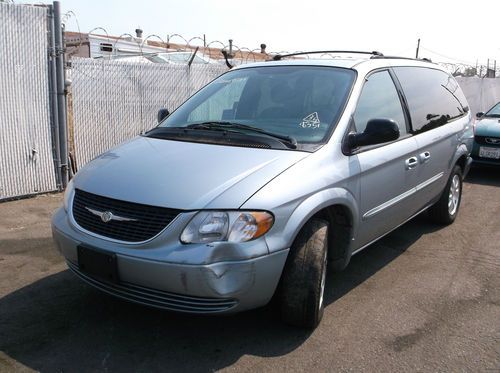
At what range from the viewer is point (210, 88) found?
15.1 ft

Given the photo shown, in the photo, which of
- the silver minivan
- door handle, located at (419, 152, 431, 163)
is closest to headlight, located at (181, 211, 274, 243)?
the silver minivan

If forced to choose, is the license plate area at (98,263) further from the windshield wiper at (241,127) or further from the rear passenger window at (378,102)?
the rear passenger window at (378,102)

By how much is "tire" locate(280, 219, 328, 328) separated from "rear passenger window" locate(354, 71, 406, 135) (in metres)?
1.04

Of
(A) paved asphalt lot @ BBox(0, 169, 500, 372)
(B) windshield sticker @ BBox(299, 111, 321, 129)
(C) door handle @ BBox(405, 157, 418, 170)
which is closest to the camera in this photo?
(A) paved asphalt lot @ BBox(0, 169, 500, 372)

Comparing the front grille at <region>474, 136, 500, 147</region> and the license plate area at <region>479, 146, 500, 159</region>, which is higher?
the front grille at <region>474, 136, 500, 147</region>

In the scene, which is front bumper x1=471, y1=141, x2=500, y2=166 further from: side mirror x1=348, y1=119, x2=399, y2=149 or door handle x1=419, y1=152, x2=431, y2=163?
side mirror x1=348, y1=119, x2=399, y2=149

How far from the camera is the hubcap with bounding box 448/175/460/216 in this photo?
18.6 feet

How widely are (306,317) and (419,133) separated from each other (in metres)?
2.24

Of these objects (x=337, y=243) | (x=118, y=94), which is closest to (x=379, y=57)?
(x=337, y=243)

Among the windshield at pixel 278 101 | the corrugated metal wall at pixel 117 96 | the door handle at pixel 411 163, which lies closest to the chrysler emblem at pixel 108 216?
the windshield at pixel 278 101

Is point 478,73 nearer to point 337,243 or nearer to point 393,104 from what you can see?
point 393,104

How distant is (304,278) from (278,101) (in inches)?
60.5

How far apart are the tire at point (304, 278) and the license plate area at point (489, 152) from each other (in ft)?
21.8

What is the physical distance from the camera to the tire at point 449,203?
5.54 m
